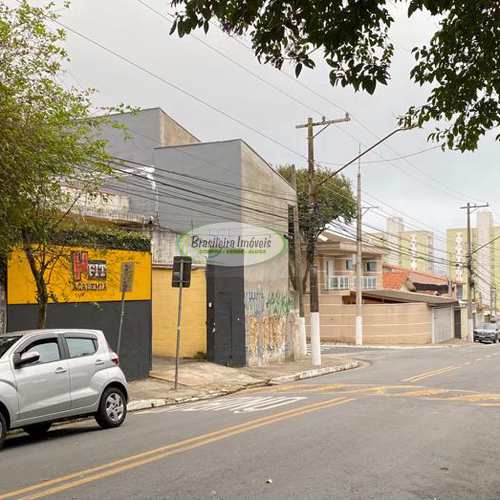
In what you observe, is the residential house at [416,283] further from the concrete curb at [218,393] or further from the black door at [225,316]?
the black door at [225,316]

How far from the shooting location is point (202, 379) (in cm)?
1895

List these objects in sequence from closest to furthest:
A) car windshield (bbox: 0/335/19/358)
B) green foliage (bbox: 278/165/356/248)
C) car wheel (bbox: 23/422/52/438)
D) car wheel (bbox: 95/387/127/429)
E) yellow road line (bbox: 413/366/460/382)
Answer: car windshield (bbox: 0/335/19/358), car wheel (bbox: 23/422/52/438), car wheel (bbox: 95/387/127/429), yellow road line (bbox: 413/366/460/382), green foliage (bbox: 278/165/356/248)

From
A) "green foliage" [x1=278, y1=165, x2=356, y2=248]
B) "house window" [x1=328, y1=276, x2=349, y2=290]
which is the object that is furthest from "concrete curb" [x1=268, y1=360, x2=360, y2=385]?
"house window" [x1=328, y1=276, x2=349, y2=290]

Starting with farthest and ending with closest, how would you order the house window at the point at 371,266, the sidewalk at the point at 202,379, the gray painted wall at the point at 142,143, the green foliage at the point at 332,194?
the house window at the point at 371,266 → the green foliage at the point at 332,194 → the gray painted wall at the point at 142,143 → the sidewalk at the point at 202,379

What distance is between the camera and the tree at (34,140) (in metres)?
11.0

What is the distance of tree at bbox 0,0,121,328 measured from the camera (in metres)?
11.0

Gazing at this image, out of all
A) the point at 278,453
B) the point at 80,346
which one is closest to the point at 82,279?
the point at 80,346

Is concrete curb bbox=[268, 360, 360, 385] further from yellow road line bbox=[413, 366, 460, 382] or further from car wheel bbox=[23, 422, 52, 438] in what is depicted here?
car wheel bbox=[23, 422, 52, 438]

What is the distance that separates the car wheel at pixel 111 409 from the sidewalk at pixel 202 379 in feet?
9.03

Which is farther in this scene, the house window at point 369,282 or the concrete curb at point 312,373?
the house window at point 369,282

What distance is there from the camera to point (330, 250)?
161ft

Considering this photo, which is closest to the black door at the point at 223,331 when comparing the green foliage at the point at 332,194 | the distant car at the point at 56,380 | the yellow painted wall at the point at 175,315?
the yellow painted wall at the point at 175,315

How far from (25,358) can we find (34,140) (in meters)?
3.66

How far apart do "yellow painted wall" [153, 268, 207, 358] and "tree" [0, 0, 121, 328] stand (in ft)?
33.3
